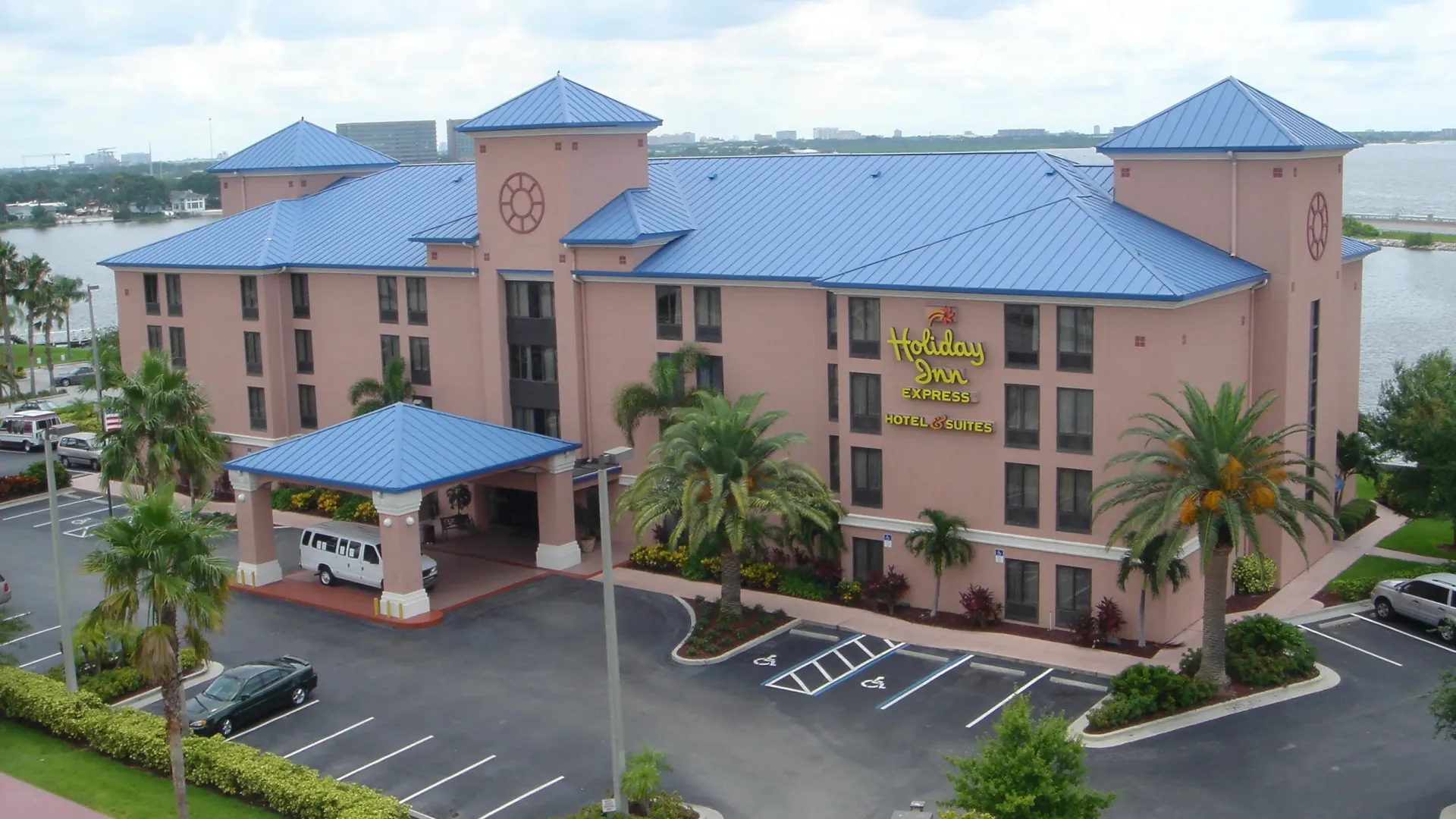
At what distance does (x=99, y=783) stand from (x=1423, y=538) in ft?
135

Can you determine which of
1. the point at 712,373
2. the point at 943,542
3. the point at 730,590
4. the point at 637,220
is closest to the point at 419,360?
the point at 637,220

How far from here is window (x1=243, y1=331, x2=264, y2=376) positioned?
5812 centimetres

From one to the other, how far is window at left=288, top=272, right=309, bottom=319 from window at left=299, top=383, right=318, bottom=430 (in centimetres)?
289

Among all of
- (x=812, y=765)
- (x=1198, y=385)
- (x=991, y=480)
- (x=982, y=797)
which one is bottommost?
(x=812, y=765)

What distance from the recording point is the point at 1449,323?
11500 cm

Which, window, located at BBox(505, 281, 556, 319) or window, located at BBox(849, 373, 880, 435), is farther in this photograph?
window, located at BBox(505, 281, 556, 319)

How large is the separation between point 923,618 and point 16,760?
2359 centimetres

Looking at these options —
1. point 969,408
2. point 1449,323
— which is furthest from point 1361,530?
point 1449,323

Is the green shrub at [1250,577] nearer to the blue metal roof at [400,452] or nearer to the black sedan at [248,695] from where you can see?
the blue metal roof at [400,452]

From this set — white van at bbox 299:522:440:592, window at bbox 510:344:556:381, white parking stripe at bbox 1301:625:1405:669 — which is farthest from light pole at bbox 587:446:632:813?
window at bbox 510:344:556:381

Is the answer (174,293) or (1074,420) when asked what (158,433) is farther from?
(1074,420)

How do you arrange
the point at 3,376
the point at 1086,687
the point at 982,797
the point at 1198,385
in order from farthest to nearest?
1. the point at 3,376
2. the point at 1198,385
3. the point at 1086,687
4. the point at 982,797

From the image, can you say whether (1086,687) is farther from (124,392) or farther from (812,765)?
(124,392)

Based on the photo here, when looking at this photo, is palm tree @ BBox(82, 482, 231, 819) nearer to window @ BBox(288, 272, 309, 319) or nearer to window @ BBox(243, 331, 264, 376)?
window @ BBox(288, 272, 309, 319)
